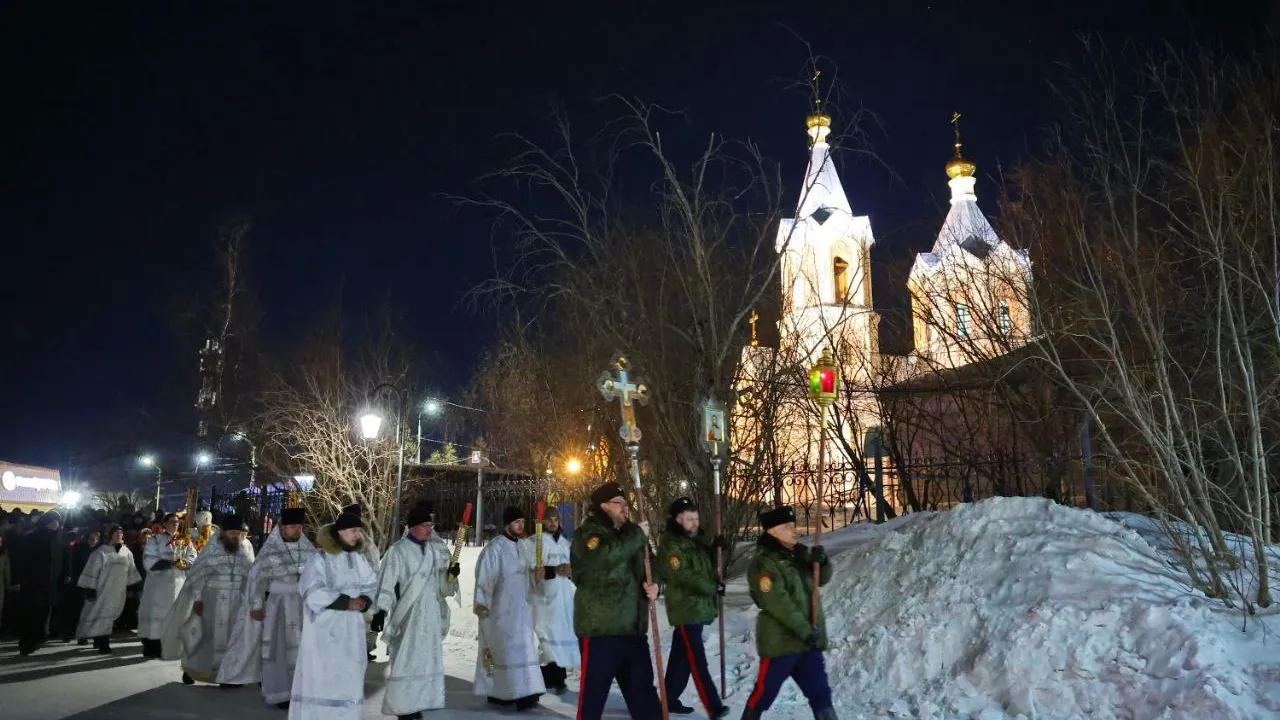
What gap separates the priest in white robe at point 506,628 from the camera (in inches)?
342

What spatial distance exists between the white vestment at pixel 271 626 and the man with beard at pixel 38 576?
5.32 meters

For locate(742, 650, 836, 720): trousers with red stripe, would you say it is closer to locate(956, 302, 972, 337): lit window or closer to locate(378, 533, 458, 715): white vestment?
locate(378, 533, 458, 715): white vestment

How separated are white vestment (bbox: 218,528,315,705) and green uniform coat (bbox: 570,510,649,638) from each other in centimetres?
383

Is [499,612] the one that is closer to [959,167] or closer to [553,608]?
[553,608]

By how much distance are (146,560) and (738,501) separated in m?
8.46

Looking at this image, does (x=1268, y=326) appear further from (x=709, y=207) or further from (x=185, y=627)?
(x=185, y=627)

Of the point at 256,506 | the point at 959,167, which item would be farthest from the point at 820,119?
the point at 959,167

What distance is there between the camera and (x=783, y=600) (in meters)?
6.40

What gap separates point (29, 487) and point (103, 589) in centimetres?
2936

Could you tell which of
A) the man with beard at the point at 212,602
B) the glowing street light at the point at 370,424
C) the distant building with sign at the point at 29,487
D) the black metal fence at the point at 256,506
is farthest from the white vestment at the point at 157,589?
the distant building with sign at the point at 29,487

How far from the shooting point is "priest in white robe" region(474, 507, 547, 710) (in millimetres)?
8680

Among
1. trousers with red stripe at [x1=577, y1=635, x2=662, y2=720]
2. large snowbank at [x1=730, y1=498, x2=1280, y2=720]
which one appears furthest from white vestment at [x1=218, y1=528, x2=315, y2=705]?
large snowbank at [x1=730, y1=498, x2=1280, y2=720]

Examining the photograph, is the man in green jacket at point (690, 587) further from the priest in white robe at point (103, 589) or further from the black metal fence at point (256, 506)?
the black metal fence at point (256, 506)

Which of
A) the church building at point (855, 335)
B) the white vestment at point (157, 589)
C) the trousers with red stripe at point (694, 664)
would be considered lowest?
the trousers with red stripe at point (694, 664)
